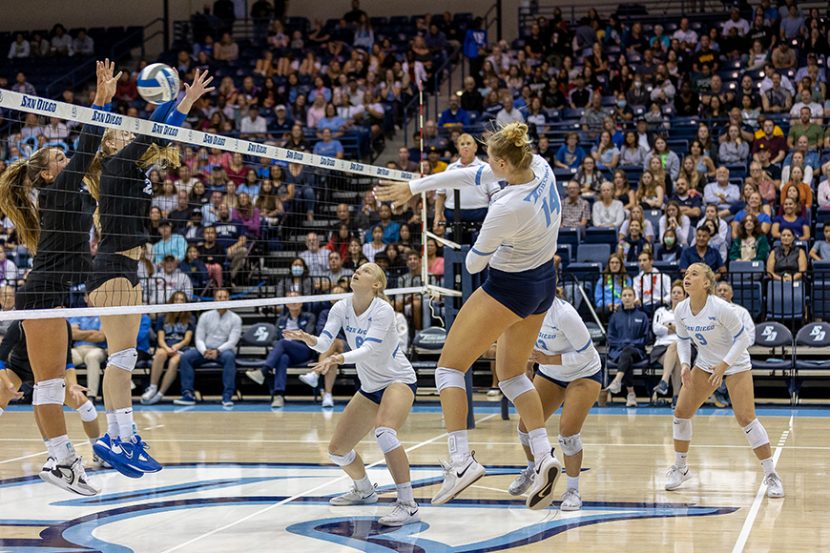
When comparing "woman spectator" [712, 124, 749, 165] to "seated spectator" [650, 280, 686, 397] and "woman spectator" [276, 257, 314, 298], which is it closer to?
"seated spectator" [650, 280, 686, 397]

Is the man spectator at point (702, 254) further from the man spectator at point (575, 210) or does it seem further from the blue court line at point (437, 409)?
the blue court line at point (437, 409)

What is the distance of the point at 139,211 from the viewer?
6609 millimetres

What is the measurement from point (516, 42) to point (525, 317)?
15.1 m

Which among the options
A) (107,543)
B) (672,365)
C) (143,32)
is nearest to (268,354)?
(672,365)

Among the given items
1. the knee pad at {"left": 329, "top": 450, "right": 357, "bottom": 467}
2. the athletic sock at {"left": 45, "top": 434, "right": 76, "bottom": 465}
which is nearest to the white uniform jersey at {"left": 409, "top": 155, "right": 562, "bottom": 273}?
the knee pad at {"left": 329, "top": 450, "right": 357, "bottom": 467}

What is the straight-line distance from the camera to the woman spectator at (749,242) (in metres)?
13.2

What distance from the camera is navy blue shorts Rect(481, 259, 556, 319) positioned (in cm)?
540

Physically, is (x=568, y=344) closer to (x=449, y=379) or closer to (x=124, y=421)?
(x=449, y=379)

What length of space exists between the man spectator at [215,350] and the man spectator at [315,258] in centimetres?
116

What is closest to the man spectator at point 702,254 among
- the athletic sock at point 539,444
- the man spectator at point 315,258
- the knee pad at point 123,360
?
the man spectator at point 315,258

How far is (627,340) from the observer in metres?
12.4

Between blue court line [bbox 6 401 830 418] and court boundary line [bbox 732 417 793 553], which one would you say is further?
blue court line [bbox 6 401 830 418]

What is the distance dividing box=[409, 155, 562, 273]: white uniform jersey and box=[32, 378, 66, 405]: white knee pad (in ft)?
7.89

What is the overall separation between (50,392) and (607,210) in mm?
9731
